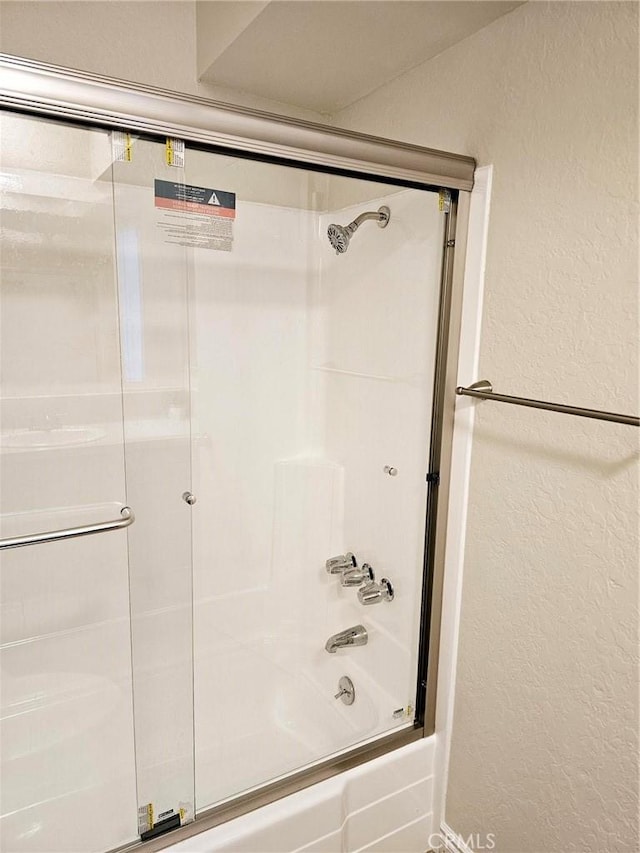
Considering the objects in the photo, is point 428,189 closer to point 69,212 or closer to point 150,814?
point 69,212

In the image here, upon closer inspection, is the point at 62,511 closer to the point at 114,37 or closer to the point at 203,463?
the point at 203,463

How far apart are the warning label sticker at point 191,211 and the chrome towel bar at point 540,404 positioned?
707mm

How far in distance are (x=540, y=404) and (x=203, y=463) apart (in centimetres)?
102

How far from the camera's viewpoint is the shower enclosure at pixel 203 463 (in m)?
1.34

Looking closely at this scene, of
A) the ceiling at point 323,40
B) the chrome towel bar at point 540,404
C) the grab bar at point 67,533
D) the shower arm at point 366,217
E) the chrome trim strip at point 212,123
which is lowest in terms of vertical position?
the grab bar at point 67,533

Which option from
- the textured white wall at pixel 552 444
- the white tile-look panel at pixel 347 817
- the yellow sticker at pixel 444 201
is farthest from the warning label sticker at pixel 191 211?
the white tile-look panel at pixel 347 817

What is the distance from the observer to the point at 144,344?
141 cm

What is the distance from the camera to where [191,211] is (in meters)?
1.29

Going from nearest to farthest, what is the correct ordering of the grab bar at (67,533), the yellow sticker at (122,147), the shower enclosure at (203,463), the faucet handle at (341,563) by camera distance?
the yellow sticker at (122,147) → the grab bar at (67,533) → the shower enclosure at (203,463) → the faucet handle at (341,563)

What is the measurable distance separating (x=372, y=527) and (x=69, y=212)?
1.21 metres

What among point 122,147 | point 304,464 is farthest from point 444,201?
point 304,464

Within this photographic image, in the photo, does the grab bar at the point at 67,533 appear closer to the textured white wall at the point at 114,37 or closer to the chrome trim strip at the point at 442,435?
the chrome trim strip at the point at 442,435

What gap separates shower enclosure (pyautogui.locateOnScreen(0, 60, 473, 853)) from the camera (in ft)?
4.40

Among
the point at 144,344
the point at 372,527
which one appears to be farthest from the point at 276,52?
the point at 372,527
